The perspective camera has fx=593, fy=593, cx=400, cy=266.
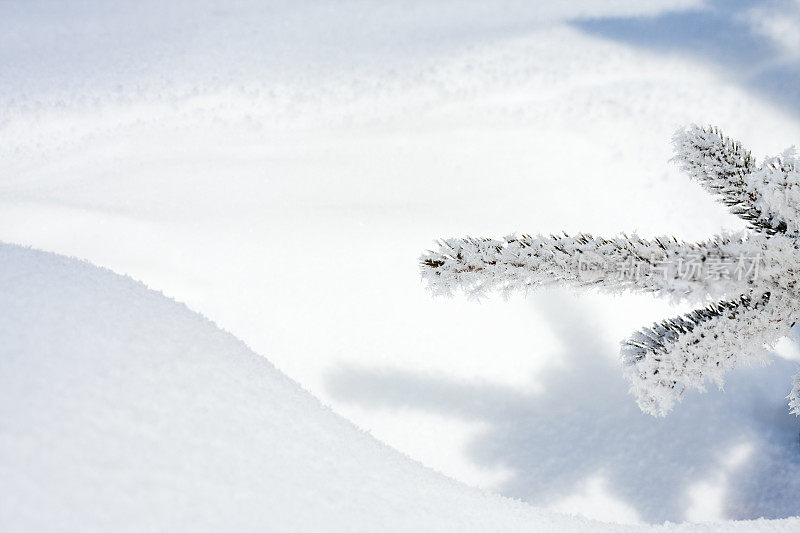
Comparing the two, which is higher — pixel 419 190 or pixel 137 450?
pixel 419 190

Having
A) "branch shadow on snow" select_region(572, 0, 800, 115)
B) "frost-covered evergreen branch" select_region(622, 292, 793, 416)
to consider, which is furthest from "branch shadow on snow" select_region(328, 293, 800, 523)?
"branch shadow on snow" select_region(572, 0, 800, 115)

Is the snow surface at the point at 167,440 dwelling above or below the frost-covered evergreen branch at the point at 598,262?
below

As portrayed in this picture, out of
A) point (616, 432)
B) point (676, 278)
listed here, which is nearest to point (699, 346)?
point (676, 278)

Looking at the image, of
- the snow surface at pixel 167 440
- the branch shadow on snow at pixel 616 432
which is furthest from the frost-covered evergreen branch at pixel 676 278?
the branch shadow on snow at pixel 616 432

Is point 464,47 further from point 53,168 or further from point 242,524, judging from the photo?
point 242,524

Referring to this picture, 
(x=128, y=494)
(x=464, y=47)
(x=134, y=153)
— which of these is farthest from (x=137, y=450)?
(x=464, y=47)

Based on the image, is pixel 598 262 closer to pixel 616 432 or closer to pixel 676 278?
pixel 676 278

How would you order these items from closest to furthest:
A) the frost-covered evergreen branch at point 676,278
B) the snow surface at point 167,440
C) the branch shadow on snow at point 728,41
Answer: the snow surface at point 167,440 → the frost-covered evergreen branch at point 676,278 → the branch shadow on snow at point 728,41

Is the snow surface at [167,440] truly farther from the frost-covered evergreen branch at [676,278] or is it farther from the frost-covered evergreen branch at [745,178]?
the frost-covered evergreen branch at [745,178]
